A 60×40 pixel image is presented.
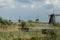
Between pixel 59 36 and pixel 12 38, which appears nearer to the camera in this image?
pixel 59 36

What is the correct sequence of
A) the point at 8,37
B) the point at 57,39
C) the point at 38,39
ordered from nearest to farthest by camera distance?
1. the point at 57,39
2. the point at 38,39
3. the point at 8,37

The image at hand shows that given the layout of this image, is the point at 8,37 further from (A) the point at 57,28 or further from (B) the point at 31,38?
(A) the point at 57,28

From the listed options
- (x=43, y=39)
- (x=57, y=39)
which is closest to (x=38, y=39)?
(x=43, y=39)

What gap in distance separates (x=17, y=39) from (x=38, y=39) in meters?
1.71

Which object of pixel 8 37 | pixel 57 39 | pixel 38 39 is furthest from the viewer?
pixel 8 37

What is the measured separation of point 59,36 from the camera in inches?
741

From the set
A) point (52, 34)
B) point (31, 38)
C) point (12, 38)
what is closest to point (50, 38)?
point (52, 34)

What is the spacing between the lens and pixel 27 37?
20906 mm

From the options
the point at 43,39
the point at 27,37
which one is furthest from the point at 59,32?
the point at 27,37

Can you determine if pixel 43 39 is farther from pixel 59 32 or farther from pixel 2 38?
pixel 2 38

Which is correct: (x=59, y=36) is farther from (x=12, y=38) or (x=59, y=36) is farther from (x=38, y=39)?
(x=12, y=38)

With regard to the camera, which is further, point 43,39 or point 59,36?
point 43,39

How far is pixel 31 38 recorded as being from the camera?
20.4 meters

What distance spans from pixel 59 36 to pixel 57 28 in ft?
2.63
